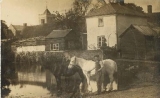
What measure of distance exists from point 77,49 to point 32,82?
0.53m

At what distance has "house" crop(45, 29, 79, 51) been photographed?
2914 millimetres

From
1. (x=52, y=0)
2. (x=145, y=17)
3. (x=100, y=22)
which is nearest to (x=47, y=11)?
(x=52, y=0)

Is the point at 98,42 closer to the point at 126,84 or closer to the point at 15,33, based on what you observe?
the point at 126,84

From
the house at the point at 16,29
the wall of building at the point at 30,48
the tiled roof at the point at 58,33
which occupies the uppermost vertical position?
the house at the point at 16,29

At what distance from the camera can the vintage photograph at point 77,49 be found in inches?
114

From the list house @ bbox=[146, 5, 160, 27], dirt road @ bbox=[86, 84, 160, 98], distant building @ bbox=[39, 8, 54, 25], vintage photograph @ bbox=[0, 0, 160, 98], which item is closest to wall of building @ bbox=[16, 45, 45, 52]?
vintage photograph @ bbox=[0, 0, 160, 98]

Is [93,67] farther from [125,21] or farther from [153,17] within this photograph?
[153,17]

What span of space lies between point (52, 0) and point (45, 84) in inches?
31.7

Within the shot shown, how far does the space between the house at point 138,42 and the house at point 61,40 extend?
48 centimetres

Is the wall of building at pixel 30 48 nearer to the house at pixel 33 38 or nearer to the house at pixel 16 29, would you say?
the house at pixel 33 38

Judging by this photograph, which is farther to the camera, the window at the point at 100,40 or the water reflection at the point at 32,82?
the window at the point at 100,40

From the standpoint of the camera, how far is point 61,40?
2.93 m

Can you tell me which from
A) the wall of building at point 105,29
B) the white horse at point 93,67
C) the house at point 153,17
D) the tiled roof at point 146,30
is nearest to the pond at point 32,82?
the white horse at point 93,67

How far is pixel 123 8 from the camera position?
3029 mm
